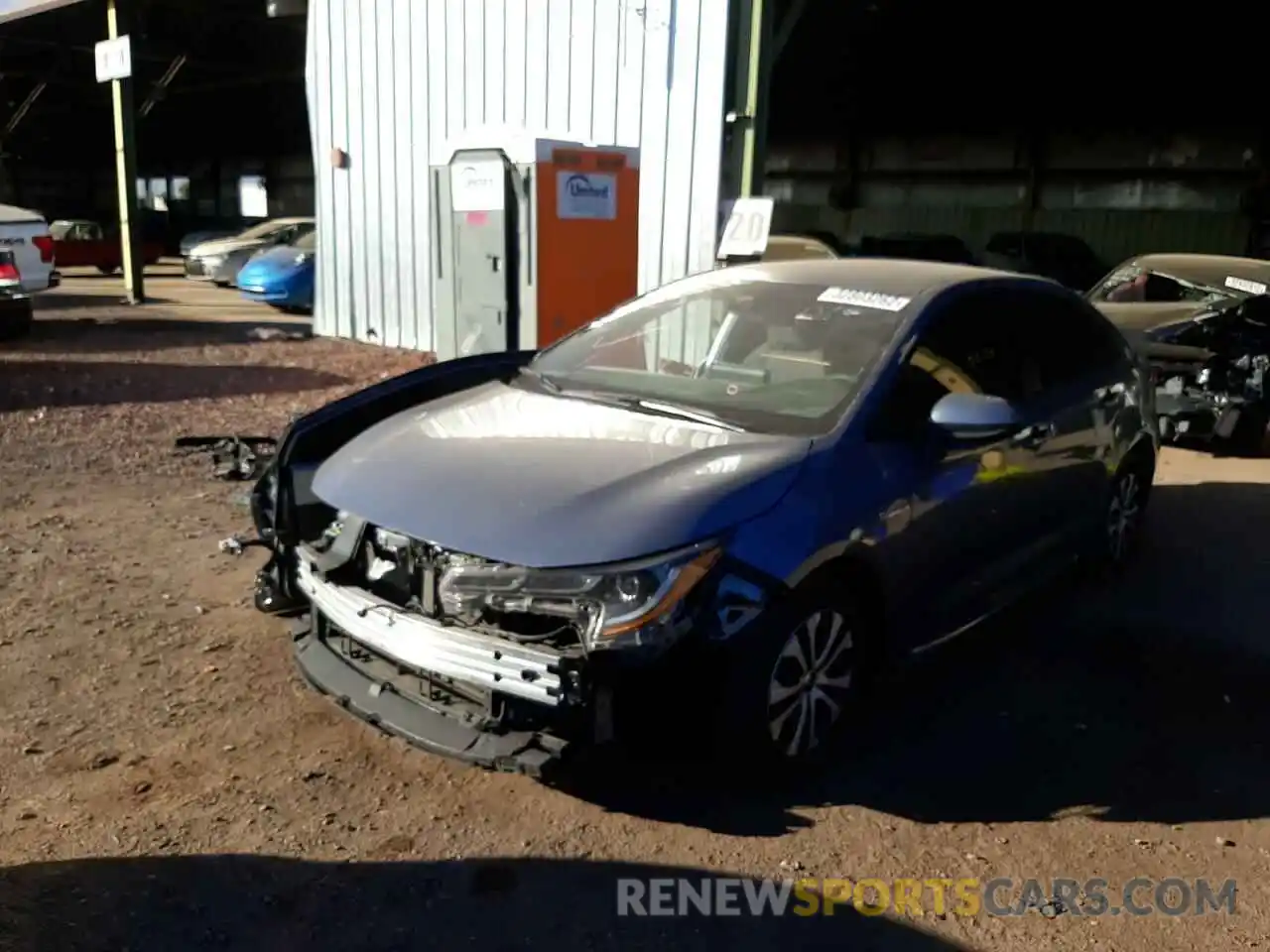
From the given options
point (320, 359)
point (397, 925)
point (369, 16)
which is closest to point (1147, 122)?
point (369, 16)

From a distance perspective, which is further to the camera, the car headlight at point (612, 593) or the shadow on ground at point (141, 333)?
the shadow on ground at point (141, 333)

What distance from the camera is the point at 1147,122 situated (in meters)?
23.2

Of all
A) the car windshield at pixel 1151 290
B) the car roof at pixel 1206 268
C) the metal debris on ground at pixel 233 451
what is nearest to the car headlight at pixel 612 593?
the metal debris on ground at pixel 233 451

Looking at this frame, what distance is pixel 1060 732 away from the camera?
12.6ft

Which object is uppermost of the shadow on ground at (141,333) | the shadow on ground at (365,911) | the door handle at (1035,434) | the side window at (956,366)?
the side window at (956,366)

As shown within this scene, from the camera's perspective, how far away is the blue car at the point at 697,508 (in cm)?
297

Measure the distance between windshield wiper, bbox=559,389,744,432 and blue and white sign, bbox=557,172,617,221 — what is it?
4.20m

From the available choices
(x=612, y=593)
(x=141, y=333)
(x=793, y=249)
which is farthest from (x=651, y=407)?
(x=141, y=333)

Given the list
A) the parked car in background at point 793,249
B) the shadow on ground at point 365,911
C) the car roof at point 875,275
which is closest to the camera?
the shadow on ground at point 365,911

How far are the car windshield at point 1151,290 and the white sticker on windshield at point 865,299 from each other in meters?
6.43

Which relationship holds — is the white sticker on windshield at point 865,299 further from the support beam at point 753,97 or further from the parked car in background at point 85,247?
the parked car in background at point 85,247

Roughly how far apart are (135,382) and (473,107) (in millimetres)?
4443

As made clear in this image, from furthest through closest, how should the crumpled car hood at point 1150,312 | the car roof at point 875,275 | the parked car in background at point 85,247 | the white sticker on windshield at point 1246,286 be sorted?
the parked car in background at point 85,247
the white sticker on windshield at point 1246,286
the crumpled car hood at point 1150,312
the car roof at point 875,275

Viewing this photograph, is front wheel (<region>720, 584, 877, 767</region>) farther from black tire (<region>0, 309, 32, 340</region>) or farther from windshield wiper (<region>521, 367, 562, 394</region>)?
black tire (<region>0, 309, 32, 340</region>)
